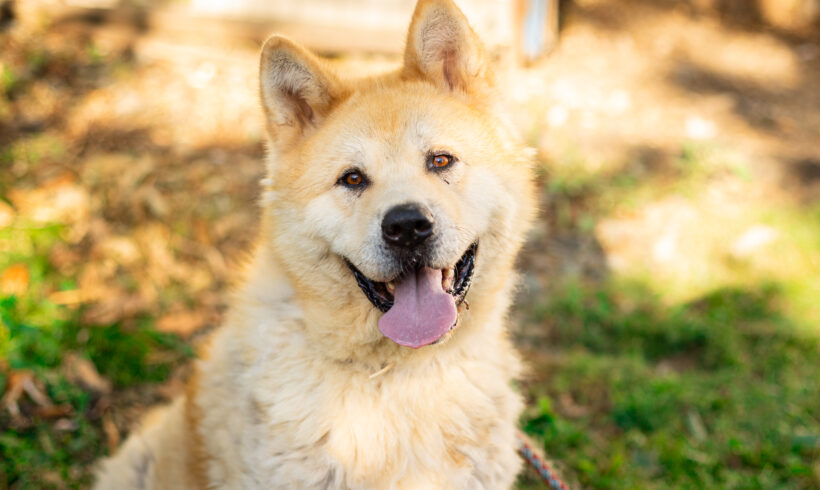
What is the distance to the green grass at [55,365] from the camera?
3283mm

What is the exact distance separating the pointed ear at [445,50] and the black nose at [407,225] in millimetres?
763

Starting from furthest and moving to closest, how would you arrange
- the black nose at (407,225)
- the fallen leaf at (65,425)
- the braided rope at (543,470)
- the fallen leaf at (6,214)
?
the fallen leaf at (6,214), the fallen leaf at (65,425), the braided rope at (543,470), the black nose at (407,225)

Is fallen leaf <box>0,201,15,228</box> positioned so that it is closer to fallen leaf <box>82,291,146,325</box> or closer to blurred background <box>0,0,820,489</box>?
blurred background <box>0,0,820,489</box>

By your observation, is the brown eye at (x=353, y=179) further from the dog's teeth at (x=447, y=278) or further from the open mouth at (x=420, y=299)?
the dog's teeth at (x=447, y=278)

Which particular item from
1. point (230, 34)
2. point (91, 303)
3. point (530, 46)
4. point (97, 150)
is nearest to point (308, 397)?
point (91, 303)

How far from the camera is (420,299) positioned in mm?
2467

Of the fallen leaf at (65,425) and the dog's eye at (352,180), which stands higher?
the dog's eye at (352,180)

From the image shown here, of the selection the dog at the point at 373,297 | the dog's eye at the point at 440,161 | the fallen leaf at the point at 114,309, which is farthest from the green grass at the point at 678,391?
the fallen leaf at the point at 114,309

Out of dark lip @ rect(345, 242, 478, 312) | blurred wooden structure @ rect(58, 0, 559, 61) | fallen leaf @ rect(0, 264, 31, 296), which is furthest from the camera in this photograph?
blurred wooden structure @ rect(58, 0, 559, 61)

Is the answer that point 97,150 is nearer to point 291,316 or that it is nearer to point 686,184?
A: point 291,316

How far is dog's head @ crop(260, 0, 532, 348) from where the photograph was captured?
7.97 ft

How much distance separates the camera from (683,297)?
509cm

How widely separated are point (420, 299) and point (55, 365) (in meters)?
2.53

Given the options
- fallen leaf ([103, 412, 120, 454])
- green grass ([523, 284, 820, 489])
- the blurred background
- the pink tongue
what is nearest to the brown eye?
the pink tongue
